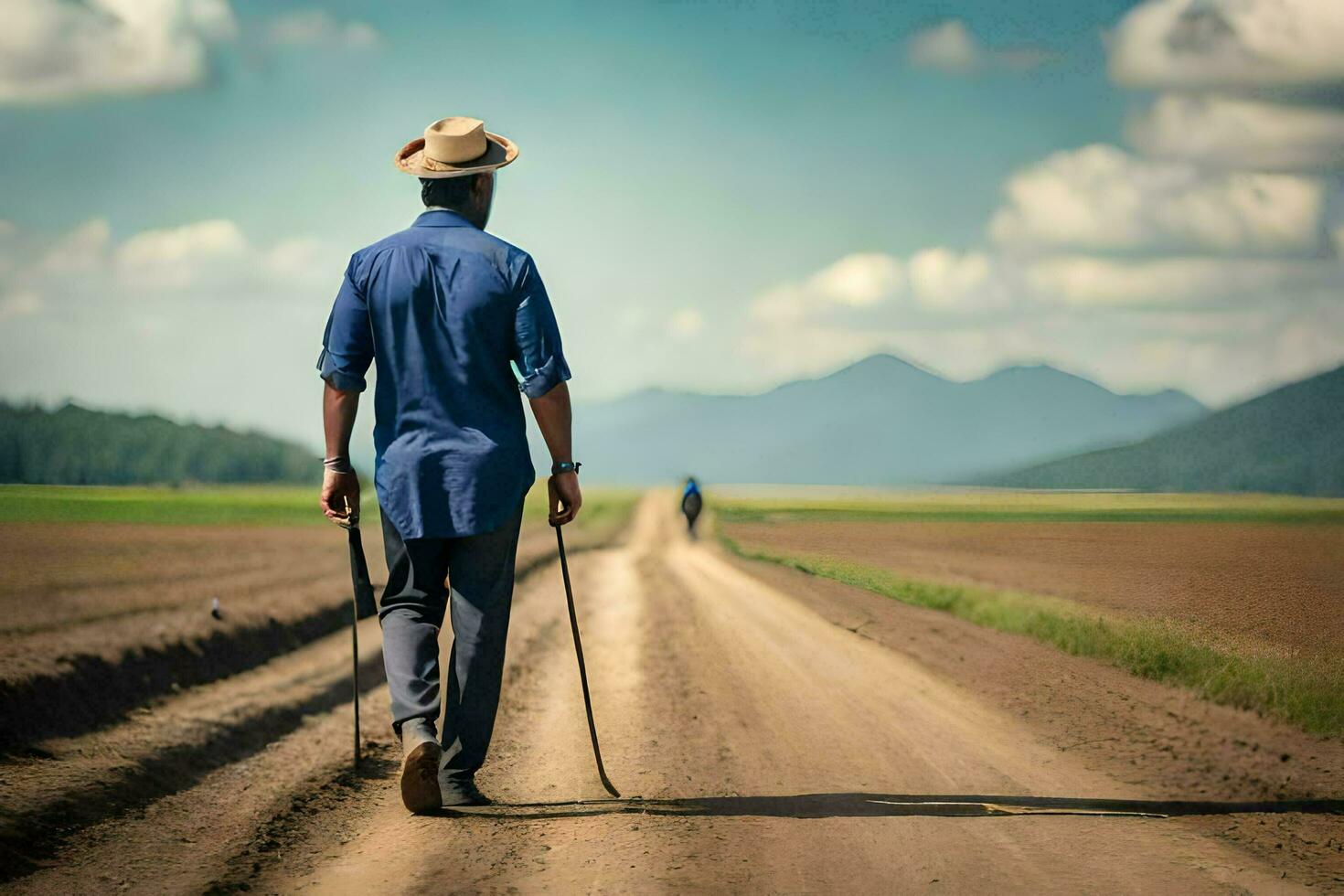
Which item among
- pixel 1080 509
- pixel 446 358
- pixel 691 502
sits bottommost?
pixel 1080 509

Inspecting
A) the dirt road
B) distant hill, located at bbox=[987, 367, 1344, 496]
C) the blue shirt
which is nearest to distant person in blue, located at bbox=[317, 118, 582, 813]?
the blue shirt

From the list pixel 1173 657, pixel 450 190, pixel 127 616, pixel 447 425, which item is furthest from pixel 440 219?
pixel 127 616

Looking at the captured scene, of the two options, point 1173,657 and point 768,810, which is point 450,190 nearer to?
point 768,810

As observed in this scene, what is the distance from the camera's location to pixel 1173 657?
916cm

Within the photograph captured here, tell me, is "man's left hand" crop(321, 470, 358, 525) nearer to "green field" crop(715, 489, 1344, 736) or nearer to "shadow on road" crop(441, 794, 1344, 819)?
"shadow on road" crop(441, 794, 1344, 819)

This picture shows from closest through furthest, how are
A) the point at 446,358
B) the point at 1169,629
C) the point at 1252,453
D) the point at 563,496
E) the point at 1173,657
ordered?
the point at 446,358
the point at 563,496
the point at 1173,657
the point at 1169,629
the point at 1252,453

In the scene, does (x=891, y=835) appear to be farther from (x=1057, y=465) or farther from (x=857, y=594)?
(x=1057, y=465)

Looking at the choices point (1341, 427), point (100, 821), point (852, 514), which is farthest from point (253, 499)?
point (100, 821)

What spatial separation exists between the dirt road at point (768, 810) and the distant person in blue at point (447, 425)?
1.65ft

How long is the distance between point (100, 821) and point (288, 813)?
0.73 metres

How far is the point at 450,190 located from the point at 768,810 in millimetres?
2934

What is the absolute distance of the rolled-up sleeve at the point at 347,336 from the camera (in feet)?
15.4

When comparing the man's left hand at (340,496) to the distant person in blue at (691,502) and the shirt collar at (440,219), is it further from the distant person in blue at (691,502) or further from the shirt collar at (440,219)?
the distant person in blue at (691,502)

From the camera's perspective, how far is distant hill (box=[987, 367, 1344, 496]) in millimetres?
20531
